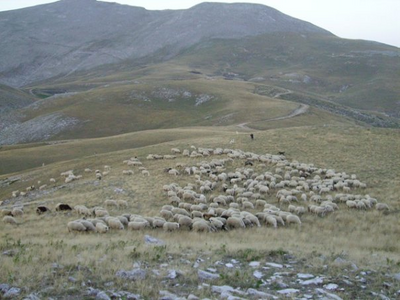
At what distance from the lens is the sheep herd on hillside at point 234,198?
18375 mm

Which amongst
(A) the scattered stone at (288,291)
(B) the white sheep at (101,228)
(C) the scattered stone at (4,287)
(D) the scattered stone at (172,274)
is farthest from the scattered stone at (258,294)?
(B) the white sheep at (101,228)

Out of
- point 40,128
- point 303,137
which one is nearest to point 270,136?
point 303,137

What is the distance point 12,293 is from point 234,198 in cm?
1666

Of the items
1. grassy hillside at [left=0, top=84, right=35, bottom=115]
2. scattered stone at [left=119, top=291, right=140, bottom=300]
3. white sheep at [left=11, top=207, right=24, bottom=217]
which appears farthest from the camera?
grassy hillside at [left=0, top=84, right=35, bottom=115]

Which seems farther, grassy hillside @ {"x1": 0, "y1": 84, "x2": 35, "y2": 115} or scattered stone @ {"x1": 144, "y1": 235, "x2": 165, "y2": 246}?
grassy hillside @ {"x1": 0, "y1": 84, "x2": 35, "y2": 115}

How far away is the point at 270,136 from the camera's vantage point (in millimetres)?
43500

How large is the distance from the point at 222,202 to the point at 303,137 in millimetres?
21810

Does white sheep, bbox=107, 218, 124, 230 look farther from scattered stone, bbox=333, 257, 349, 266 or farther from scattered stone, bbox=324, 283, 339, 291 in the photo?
scattered stone, bbox=324, 283, 339, 291

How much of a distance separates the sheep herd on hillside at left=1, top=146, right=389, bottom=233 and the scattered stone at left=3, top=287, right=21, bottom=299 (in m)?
7.94

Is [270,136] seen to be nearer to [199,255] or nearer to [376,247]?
[376,247]

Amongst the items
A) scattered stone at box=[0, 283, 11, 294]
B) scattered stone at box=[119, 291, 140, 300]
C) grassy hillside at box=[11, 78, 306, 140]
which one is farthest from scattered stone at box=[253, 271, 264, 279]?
grassy hillside at box=[11, 78, 306, 140]

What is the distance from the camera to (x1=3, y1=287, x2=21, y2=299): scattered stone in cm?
902

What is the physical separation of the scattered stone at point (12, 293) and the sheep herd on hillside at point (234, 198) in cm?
794

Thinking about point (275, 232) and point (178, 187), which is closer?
point (275, 232)
